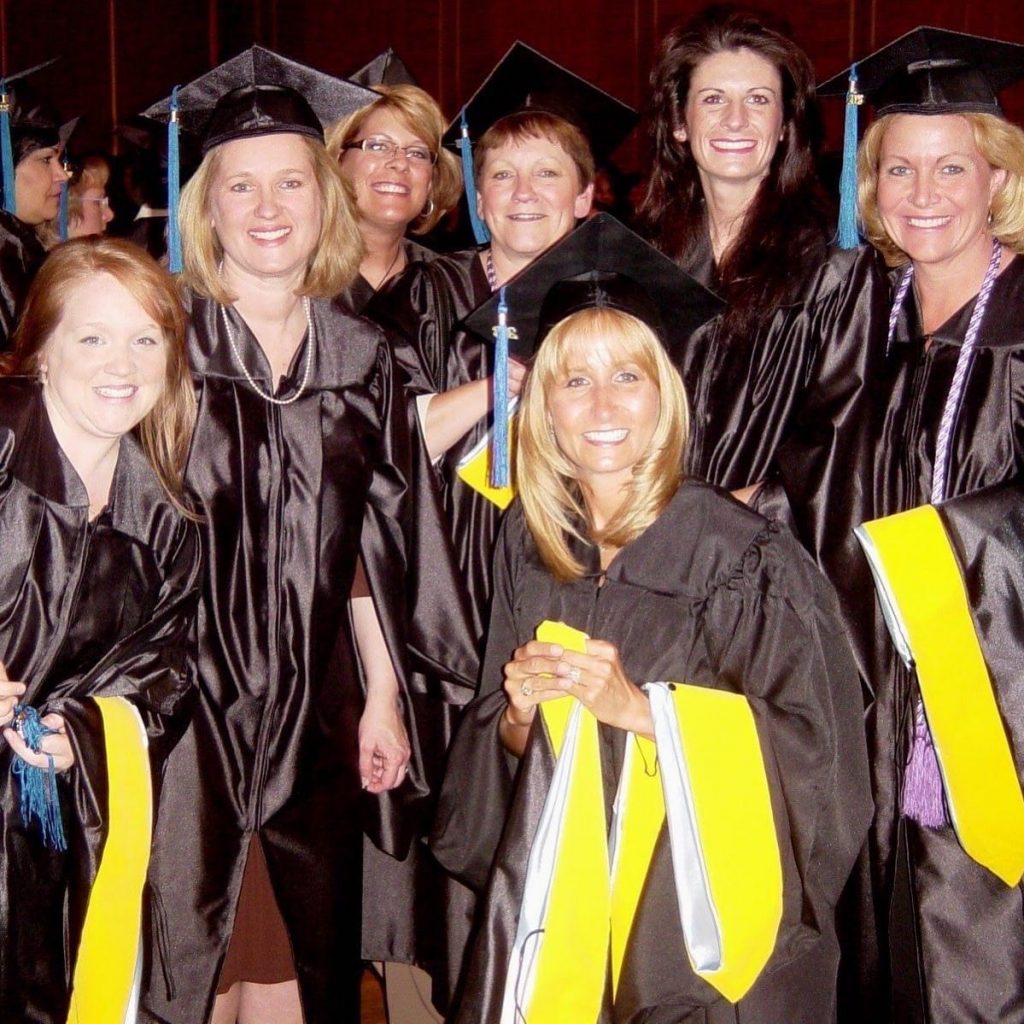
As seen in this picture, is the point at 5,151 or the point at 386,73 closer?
the point at 386,73

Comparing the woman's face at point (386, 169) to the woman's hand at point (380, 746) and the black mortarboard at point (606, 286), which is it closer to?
the black mortarboard at point (606, 286)

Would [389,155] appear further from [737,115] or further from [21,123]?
[21,123]

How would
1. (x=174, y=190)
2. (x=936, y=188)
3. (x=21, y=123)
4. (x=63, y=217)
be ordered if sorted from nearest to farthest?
(x=936, y=188), (x=174, y=190), (x=21, y=123), (x=63, y=217)

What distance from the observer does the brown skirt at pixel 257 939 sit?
3000mm

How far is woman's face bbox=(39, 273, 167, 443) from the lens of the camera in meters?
2.70

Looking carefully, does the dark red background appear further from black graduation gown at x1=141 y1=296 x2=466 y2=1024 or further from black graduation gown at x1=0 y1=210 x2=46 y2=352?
black graduation gown at x1=141 y1=296 x2=466 y2=1024

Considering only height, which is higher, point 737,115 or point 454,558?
point 737,115

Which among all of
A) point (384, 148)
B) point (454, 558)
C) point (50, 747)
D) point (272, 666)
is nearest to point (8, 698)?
point (50, 747)

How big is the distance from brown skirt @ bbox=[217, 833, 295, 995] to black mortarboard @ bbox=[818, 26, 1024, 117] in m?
2.20

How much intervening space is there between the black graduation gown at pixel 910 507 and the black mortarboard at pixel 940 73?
1.18ft

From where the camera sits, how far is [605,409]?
2656mm

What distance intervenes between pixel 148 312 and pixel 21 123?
2.62 meters

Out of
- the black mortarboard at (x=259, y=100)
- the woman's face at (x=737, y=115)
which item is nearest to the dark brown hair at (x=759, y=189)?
the woman's face at (x=737, y=115)

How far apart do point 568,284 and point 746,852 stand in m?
1.17
